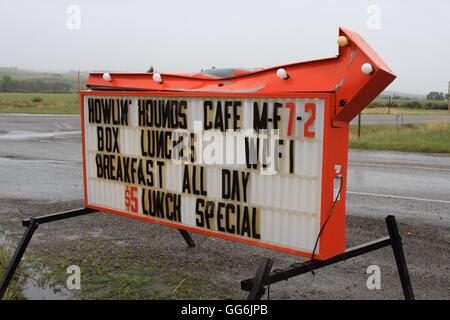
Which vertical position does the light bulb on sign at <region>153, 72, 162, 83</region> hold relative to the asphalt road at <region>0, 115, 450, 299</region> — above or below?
above

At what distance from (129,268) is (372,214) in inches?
164

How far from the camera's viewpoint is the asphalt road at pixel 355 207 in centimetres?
545

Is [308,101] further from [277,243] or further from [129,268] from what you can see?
[129,268]

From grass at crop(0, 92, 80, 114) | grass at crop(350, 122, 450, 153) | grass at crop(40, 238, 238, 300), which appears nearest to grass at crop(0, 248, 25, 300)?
grass at crop(40, 238, 238, 300)

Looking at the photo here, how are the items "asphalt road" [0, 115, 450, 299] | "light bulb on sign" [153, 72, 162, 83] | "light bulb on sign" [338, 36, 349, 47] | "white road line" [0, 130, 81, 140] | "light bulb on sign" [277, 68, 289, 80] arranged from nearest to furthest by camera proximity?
"light bulb on sign" [338, 36, 349, 47] → "light bulb on sign" [277, 68, 289, 80] → "light bulb on sign" [153, 72, 162, 83] → "asphalt road" [0, 115, 450, 299] → "white road line" [0, 130, 81, 140]

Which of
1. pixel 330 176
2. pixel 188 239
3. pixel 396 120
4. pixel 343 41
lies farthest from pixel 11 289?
pixel 396 120

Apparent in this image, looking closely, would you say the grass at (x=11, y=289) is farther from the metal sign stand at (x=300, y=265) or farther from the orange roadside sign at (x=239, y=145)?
the orange roadside sign at (x=239, y=145)

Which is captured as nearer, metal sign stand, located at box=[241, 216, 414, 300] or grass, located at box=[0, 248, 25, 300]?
metal sign stand, located at box=[241, 216, 414, 300]

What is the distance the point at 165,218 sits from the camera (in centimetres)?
477

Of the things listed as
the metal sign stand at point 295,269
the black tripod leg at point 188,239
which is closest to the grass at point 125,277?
the black tripod leg at point 188,239

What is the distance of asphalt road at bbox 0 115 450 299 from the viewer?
5.45 meters

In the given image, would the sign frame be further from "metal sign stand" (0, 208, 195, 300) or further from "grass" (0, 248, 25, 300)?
"grass" (0, 248, 25, 300)

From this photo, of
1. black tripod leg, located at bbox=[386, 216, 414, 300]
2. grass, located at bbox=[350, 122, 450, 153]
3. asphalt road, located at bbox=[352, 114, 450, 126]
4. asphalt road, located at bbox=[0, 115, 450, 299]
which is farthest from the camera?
asphalt road, located at bbox=[352, 114, 450, 126]
